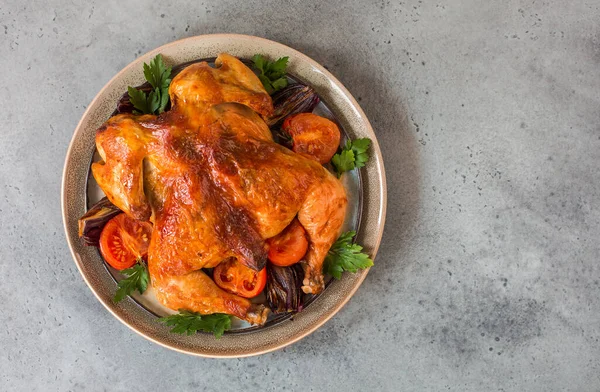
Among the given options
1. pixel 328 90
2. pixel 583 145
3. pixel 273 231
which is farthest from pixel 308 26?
pixel 583 145

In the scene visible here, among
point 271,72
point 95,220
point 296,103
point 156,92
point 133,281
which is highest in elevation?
point 156,92

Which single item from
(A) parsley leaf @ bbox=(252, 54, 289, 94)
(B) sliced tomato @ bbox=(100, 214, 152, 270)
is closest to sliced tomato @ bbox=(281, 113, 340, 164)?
(A) parsley leaf @ bbox=(252, 54, 289, 94)

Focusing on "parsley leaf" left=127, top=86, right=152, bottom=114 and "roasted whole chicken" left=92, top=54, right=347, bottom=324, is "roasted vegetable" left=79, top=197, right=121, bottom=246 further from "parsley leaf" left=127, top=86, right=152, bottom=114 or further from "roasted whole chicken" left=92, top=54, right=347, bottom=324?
"parsley leaf" left=127, top=86, right=152, bottom=114

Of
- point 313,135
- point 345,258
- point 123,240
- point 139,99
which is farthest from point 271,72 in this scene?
point 123,240

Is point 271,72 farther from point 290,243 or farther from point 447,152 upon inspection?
point 447,152

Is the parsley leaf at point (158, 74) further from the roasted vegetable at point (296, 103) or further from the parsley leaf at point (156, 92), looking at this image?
the roasted vegetable at point (296, 103)

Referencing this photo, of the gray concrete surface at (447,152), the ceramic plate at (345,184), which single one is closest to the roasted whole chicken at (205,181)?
the ceramic plate at (345,184)
